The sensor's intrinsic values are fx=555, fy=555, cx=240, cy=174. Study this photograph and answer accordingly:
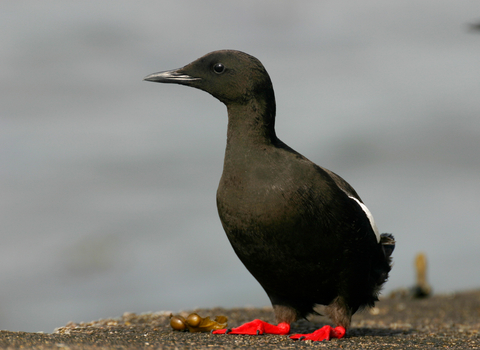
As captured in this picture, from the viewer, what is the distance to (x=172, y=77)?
6.15 m

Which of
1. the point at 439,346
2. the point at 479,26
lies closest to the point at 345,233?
the point at 439,346

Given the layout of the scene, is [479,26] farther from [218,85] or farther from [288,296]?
[288,296]

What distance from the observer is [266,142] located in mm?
5809

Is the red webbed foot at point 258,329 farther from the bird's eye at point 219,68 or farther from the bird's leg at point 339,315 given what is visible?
the bird's eye at point 219,68

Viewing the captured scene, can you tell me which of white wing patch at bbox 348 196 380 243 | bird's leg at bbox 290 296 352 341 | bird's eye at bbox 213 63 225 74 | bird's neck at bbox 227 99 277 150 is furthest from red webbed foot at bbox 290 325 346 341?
bird's eye at bbox 213 63 225 74

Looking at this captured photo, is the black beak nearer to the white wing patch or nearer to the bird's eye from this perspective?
the bird's eye

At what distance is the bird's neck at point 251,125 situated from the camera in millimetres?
5777

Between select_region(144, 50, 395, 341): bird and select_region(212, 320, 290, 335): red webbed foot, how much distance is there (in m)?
0.01

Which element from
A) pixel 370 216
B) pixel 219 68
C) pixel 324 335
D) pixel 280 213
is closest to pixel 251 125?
pixel 219 68

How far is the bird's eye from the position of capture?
233 inches

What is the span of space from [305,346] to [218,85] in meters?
2.80

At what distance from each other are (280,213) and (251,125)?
1.02 metres

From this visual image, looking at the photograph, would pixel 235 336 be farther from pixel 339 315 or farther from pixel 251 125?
pixel 251 125

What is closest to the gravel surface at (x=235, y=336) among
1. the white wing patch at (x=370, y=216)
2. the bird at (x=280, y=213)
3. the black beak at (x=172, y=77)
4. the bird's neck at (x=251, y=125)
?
the bird at (x=280, y=213)
